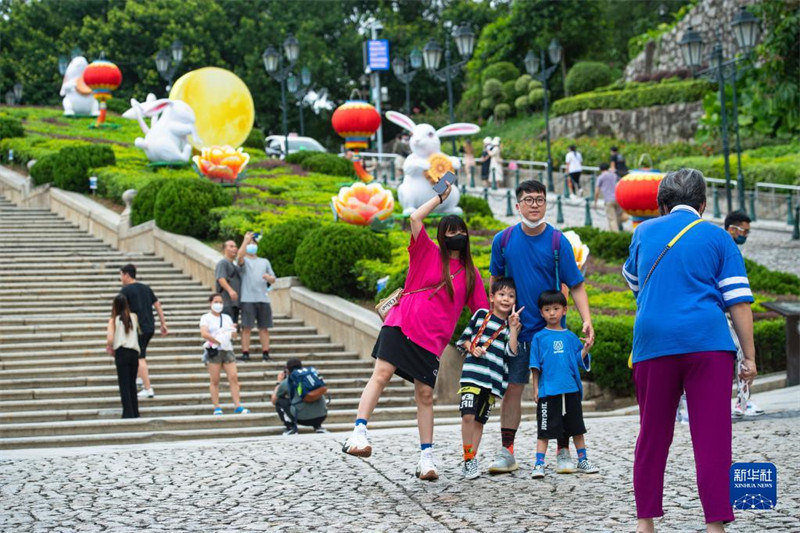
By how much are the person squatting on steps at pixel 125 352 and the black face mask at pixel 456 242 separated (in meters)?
5.85

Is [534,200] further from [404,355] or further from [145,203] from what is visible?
[145,203]

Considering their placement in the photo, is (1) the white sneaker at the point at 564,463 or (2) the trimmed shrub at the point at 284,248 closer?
(1) the white sneaker at the point at 564,463

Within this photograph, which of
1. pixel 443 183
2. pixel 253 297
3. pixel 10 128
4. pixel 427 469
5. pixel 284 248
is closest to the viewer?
pixel 427 469

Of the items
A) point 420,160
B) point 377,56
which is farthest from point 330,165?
point 377,56

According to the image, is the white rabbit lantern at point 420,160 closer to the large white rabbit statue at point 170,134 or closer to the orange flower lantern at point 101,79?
the large white rabbit statue at point 170,134

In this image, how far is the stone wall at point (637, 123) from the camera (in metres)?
40.3

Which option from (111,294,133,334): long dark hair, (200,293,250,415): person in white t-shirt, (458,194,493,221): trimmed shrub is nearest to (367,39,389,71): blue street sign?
(458,194,493,221): trimmed shrub

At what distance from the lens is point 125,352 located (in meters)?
12.7

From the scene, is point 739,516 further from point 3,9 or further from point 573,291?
point 3,9

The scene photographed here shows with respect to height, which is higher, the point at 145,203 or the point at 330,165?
the point at 330,165

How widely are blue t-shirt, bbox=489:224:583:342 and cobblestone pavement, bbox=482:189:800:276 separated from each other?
46.8 ft

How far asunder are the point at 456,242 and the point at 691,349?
2.59 metres

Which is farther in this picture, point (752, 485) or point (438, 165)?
point (438, 165)

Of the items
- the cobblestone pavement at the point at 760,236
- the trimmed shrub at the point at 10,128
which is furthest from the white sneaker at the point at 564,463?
the trimmed shrub at the point at 10,128
